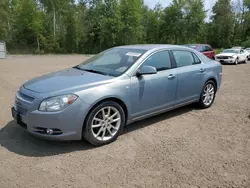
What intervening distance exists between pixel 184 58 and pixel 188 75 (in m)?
0.40

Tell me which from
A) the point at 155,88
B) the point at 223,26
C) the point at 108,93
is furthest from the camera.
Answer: the point at 223,26

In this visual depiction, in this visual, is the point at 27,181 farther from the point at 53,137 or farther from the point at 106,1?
the point at 106,1

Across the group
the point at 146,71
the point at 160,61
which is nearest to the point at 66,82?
the point at 146,71

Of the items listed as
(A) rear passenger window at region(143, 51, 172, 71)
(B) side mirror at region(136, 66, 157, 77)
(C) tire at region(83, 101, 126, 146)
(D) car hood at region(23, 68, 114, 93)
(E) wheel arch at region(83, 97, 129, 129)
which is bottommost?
(C) tire at region(83, 101, 126, 146)

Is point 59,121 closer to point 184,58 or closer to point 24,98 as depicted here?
point 24,98

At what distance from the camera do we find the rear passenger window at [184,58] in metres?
4.71

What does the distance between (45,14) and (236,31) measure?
38.5 meters

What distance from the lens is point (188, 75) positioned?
15.6ft

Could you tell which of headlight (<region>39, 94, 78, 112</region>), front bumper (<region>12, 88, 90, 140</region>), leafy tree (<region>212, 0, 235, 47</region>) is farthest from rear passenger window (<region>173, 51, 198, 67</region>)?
leafy tree (<region>212, 0, 235, 47</region>)

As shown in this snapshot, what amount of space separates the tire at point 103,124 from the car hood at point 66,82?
381mm

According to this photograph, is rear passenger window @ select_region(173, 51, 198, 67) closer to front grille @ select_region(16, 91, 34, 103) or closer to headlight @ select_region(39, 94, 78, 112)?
headlight @ select_region(39, 94, 78, 112)

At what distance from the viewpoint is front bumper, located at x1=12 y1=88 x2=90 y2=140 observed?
3193 millimetres

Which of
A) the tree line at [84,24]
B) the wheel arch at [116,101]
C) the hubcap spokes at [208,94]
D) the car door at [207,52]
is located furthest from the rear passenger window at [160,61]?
the tree line at [84,24]

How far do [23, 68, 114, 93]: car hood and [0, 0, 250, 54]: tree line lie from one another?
3344 cm
